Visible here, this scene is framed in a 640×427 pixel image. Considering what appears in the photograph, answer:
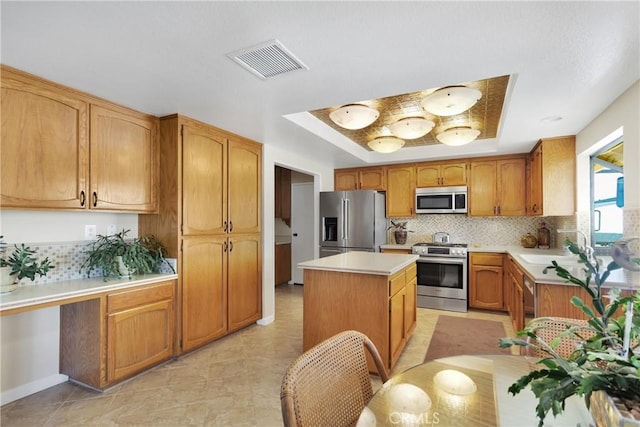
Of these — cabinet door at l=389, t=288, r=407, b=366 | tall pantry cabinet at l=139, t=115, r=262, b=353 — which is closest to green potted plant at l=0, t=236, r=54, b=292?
tall pantry cabinet at l=139, t=115, r=262, b=353

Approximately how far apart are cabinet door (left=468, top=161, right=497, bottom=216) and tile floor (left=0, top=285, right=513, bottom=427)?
7.66ft

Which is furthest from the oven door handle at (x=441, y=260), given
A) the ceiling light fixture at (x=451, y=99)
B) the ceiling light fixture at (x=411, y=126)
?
the ceiling light fixture at (x=451, y=99)

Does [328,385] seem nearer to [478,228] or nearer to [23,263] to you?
[23,263]

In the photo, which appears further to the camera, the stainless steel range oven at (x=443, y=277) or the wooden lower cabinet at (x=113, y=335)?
the stainless steel range oven at (x=443, y=277)

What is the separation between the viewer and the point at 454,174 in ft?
15.7

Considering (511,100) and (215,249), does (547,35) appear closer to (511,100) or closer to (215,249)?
(511,100)

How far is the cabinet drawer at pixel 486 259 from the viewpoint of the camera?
423 cm

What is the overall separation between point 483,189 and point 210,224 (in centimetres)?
379

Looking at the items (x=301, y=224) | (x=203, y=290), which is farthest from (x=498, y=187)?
(x=203, y=290)

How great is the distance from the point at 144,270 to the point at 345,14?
240 centimetres

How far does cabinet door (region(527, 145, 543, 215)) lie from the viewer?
370 cm

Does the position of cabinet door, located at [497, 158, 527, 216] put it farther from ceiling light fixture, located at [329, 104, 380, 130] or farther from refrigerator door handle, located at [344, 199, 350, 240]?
ceiling light fixture, located at [329, 104, 380, 130]

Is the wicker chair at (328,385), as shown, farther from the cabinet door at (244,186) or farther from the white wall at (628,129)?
the cabinet door at (244,186)

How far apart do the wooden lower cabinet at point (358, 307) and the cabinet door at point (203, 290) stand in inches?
39.4
